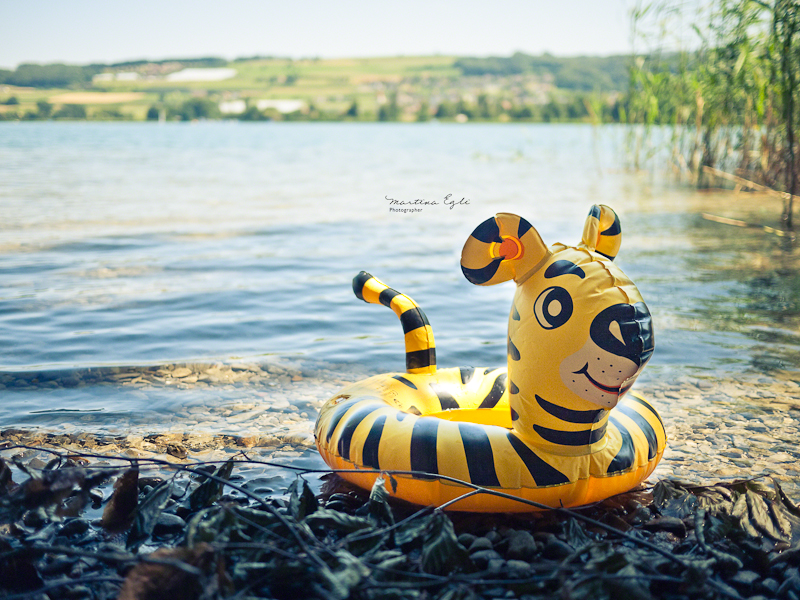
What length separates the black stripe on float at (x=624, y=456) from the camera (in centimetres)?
242

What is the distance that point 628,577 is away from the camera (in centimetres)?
172

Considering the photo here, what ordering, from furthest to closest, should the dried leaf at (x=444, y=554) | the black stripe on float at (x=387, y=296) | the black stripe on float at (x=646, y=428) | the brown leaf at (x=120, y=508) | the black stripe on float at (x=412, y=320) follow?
the black stripe on float at (x=387, y=296) < the black stripe on float at (x=412, y=320) < the black stripe on float at (x=646, y=428) < the brown leaf at (x=120, y=508) < the dried leaf at (x=444, y=554)

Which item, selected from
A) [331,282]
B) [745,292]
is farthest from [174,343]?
[745,292]

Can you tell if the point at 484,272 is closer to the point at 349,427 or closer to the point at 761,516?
the point at 349,427

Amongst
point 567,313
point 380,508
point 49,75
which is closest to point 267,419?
point 380,508

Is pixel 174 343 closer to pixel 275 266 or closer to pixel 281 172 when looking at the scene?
pixel 275 266

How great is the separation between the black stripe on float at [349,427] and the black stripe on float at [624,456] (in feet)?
3.06

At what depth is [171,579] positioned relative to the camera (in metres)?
1.66

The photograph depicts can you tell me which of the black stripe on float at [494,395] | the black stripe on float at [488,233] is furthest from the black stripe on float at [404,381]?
the black stripe on float at [488,233]

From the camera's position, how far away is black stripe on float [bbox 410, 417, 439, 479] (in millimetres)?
2289

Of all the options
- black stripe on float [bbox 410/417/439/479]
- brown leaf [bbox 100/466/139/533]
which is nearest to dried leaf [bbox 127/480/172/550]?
brown leaf [bbox 100/466/139/533]

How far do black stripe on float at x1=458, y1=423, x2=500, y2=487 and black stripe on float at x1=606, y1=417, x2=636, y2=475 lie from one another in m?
0.47

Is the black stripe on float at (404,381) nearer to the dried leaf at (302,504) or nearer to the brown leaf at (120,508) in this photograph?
the dried leaf at (302,504)

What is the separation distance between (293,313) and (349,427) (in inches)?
130
